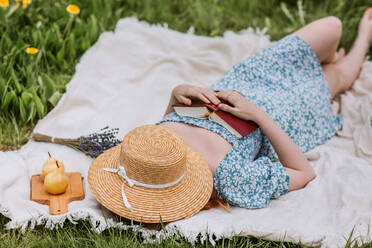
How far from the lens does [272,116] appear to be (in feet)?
9.73

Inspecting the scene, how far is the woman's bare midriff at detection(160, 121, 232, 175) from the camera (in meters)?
2.61

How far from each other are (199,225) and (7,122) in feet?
5.06

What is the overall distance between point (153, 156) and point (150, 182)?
0.14 m

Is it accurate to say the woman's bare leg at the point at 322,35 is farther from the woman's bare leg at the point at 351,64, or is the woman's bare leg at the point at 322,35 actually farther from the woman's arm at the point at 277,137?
the woman's arm at the point at 277,137

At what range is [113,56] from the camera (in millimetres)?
3906

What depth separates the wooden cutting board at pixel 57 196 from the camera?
2.41 meters

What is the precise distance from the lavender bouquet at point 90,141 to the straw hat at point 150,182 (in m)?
0.44

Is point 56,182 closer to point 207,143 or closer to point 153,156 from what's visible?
point 153,156

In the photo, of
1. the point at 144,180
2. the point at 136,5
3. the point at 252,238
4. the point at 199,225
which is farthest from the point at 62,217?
the point at 136,5

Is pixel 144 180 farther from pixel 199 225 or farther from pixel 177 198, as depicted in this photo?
pixel 199 225

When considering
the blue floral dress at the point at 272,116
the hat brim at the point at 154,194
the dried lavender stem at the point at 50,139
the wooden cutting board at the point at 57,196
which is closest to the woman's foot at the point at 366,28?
the blue floral dress at the point at 272,116

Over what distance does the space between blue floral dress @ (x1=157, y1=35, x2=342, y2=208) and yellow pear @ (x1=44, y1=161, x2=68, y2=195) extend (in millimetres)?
715

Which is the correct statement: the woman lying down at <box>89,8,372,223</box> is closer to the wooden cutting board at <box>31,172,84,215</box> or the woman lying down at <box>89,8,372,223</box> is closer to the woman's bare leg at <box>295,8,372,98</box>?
the woman's bare leg at <box>295,8,372,98</box>

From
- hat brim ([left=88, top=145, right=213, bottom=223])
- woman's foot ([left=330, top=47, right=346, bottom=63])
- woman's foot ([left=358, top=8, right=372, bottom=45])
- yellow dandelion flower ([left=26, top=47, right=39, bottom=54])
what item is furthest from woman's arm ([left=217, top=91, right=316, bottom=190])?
woman's foot ([left=358, top=8, right=372, bottom=45])
